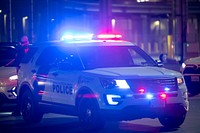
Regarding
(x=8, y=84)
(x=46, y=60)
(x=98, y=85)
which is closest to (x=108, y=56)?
(x=98, y=85)

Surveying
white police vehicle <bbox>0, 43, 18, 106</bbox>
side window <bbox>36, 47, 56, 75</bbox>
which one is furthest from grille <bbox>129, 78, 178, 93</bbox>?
white police vehicle <bbox>0, 43, 18, 106</bbox>

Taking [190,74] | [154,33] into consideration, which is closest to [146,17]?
[154,33]

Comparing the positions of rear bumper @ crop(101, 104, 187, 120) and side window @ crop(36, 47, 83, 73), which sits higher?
side window @ crop(36, 47, 83, 73)

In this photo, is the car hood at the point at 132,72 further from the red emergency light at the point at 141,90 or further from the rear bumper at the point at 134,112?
the rear bumper at the point at 134,112

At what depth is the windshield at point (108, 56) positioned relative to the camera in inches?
440

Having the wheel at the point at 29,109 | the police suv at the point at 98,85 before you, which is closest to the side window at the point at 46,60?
the police suv at the point at 98,85

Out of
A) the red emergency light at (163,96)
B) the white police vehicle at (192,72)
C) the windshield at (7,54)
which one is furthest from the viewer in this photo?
the white police vehicle at (192,72)

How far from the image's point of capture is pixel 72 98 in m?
11.1

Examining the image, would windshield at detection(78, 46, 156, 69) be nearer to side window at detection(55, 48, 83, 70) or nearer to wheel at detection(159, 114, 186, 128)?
side window at detection(55, 48, 83, 70)

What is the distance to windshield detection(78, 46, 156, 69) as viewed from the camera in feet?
36.7

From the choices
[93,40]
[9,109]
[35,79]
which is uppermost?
[93,40]

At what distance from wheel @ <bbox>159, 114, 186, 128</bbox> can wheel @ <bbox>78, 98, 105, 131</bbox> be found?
4.42 ft

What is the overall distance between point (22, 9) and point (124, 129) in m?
47.5

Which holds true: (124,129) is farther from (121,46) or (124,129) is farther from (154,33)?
(154,33)
